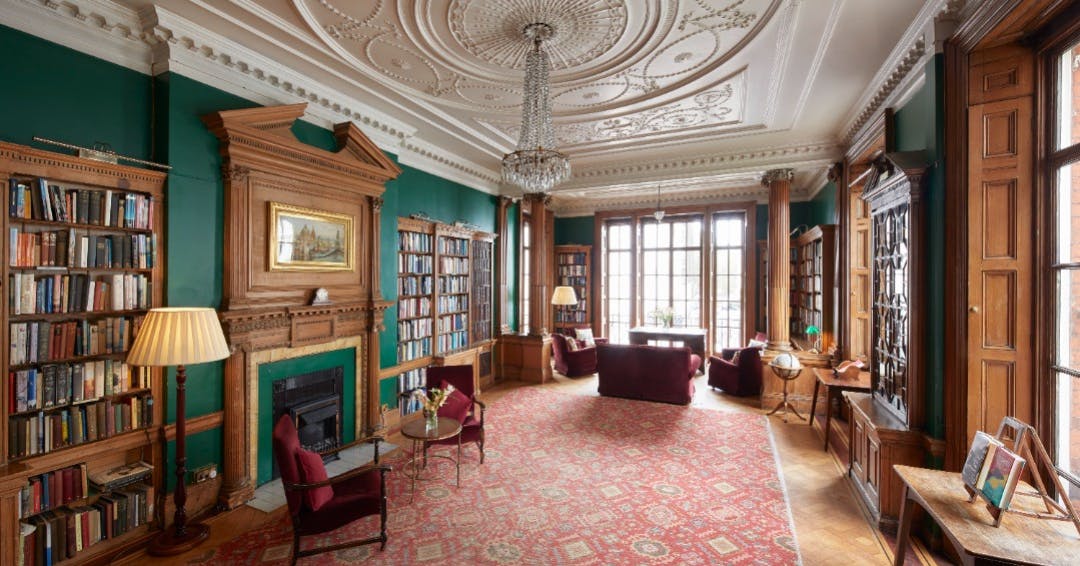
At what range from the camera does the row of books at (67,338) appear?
9.11ft

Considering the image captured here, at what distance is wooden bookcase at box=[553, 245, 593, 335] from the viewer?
1086 centimetres

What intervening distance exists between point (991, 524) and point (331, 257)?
5.13 metres

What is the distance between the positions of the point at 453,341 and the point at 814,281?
586cm

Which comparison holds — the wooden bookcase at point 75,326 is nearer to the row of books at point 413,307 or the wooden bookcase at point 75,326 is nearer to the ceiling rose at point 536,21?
the ceiling rose at point 536,21

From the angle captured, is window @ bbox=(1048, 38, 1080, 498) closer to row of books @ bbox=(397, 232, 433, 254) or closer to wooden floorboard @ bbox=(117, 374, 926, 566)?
wooden floorboard @ bbox=(117, 374, 926, 566)

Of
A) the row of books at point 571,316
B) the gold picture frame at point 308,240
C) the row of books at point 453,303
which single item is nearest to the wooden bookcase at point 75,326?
the gold picture frame at point 308,240

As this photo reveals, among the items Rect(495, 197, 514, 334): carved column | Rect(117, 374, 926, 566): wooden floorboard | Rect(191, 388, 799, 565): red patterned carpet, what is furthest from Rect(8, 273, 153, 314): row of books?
Rect(495, 197, 514, 334): carved column

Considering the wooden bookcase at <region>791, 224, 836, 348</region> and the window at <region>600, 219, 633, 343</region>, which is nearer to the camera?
the wooden bookcase at <region>791, 224, 836, 348</region>

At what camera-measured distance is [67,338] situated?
2957 mm

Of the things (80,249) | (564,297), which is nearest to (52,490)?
(80,249)

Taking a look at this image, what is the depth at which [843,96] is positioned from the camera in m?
4.62

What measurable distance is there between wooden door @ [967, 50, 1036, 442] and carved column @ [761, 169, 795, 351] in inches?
146

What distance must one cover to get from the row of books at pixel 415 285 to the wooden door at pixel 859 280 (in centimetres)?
552

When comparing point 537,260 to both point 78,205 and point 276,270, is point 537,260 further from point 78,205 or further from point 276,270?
point 78,205
